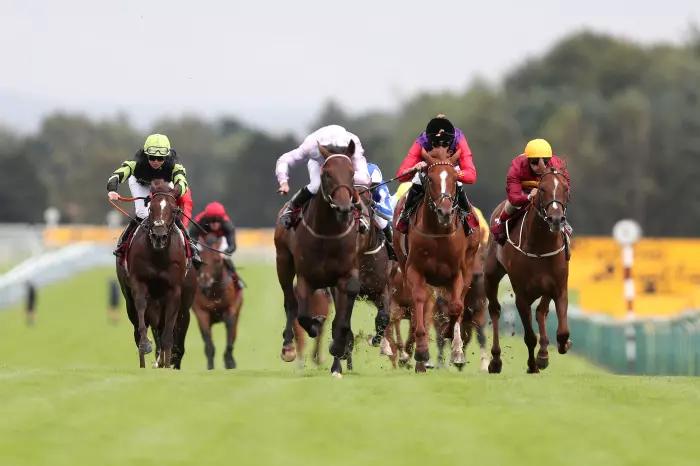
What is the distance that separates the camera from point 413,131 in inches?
4375

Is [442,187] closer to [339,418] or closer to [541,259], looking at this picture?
[541,259]

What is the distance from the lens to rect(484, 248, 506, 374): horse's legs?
16531 mm

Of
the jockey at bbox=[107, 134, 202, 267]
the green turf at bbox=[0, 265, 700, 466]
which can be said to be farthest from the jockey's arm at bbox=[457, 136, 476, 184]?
the jockey at bbox=[107, 134, 202, 267]


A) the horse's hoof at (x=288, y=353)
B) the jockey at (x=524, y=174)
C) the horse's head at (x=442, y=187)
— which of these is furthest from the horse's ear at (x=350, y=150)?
the jockey at (x=524, y=174)

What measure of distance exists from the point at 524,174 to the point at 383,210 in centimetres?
195

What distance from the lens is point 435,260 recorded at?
15.1 m

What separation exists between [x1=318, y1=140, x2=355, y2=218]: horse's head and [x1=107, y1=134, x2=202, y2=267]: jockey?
3529 millimetres

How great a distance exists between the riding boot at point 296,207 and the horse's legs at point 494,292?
265 cm

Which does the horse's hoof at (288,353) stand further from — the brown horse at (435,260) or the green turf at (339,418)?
the brown horse at (435,260)

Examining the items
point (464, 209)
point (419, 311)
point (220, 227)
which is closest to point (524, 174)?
point (464, 209)

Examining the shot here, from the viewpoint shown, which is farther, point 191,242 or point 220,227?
point 220,227

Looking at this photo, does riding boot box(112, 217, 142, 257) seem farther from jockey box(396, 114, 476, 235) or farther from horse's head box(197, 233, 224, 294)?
horse's head box(197, 233, 224, 294)

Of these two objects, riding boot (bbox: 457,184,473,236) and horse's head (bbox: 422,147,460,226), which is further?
riding boot (bbox: 457,184,473,236)

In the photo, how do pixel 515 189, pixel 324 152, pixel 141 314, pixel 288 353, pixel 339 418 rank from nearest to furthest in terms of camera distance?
pixel 339 418
pixel 324 152
pixel 288 353
pixel 515 189
pixel 141 314
